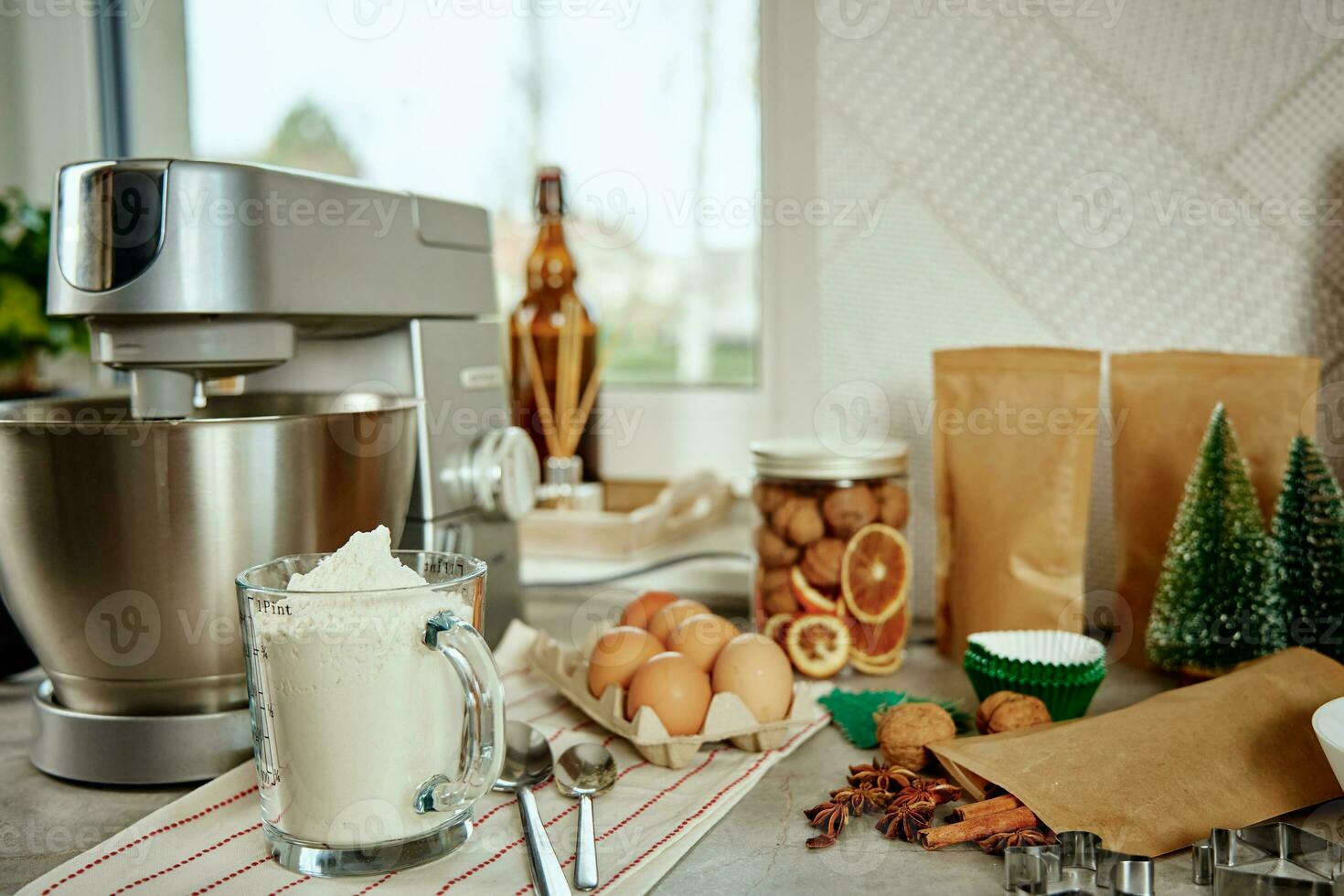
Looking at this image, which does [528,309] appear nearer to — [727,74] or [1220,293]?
[727,74]

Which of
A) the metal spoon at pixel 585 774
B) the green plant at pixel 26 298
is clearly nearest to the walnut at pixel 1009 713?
the metal spoon at pixel 585 774

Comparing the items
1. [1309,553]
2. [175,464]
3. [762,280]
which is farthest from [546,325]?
[1309,553]

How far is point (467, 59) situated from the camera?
135 cm

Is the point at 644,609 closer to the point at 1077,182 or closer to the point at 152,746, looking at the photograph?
the point at 152,746

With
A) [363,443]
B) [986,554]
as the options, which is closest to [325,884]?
[363,443]

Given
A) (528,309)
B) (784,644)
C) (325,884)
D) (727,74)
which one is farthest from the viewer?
(727,74)

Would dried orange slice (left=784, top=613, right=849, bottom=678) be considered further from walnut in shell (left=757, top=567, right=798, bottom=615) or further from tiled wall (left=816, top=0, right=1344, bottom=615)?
tiled wall (left=816, top=0, right=1344, bottom=615)

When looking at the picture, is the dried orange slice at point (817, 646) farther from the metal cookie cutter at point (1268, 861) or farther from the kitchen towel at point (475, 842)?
the metal cookie cutter at point (1268, 861)

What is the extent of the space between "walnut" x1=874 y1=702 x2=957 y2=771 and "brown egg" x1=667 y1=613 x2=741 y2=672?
0.12m

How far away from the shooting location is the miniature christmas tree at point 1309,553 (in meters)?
0.71

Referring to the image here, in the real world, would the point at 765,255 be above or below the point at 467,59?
below

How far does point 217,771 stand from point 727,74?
0.93 m

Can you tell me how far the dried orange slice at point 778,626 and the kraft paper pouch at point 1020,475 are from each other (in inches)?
5.5

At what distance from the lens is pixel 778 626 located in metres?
0.84
